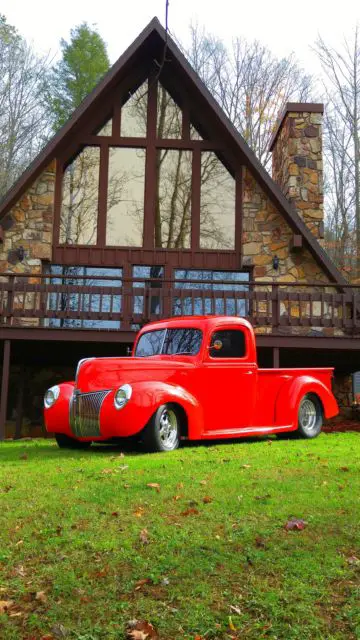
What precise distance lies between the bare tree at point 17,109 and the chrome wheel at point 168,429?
839 inches

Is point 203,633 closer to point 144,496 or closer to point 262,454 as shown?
point 144,496

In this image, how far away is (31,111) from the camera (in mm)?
27500

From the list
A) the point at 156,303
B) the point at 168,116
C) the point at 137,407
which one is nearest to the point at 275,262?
the point at 156,303

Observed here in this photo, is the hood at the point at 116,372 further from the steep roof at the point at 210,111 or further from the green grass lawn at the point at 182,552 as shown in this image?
the steep roof at the point at 210,111

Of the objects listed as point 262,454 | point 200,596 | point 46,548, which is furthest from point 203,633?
point 262,454

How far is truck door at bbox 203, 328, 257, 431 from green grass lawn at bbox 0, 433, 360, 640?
2248 millimetres

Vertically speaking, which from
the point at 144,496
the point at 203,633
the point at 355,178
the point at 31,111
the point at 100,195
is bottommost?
the point at 203,633

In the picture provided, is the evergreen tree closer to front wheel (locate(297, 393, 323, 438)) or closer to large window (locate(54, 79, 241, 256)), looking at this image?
large window (locate(54, 79, 241, 256))

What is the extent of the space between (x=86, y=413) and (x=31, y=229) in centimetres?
745

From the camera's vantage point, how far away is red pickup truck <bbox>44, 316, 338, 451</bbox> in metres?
7.59

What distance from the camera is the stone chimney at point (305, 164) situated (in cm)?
1508

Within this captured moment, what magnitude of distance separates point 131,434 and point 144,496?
2212 millimetres

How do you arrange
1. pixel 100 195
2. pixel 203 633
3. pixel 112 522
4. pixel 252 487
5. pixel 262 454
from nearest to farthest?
pixel 203 633
pixel 112 522
pixel 252 487
pixel 262 454
pixel 100 195

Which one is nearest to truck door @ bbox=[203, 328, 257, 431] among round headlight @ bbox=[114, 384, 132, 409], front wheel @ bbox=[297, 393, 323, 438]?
front wheel @ bbox=[297, 393, 323, 438]
